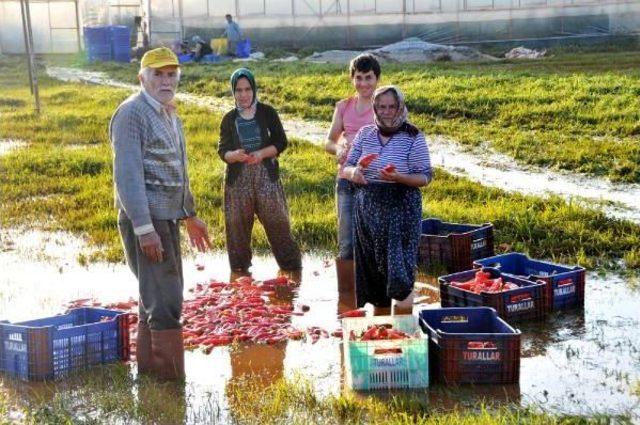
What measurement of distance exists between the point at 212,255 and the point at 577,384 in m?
4.74

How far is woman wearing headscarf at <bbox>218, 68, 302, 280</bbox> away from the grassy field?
5.13 m

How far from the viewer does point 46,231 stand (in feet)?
38.1

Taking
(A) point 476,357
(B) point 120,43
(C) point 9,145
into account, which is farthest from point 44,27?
(A) point 476,357

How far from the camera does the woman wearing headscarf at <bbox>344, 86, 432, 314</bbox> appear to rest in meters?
7.07

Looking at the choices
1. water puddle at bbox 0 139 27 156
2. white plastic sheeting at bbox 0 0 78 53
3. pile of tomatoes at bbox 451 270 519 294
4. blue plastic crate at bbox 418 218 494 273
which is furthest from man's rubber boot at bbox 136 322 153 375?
white plastic sheeting at bbox 0 0 78 53

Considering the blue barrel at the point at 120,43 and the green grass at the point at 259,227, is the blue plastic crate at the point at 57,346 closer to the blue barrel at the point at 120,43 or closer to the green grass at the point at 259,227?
the green grass at the point at 259,227

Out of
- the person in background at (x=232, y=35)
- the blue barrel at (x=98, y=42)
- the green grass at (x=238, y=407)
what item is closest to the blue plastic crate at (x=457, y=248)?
the green grass at (x=238, y=407)

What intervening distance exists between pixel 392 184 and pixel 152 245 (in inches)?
68.9

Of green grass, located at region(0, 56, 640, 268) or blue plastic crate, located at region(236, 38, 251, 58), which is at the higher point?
blue plastic crate, located at region(236, 38, 251, 58)

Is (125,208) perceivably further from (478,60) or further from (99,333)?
(478,60)

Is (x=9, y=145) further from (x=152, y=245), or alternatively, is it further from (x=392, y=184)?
(x=152, y=245)

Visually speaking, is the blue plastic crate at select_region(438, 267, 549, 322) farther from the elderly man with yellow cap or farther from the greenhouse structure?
the greenhouse structure

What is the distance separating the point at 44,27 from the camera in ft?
146

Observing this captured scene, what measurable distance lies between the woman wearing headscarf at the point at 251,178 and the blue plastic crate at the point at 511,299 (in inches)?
76.6
